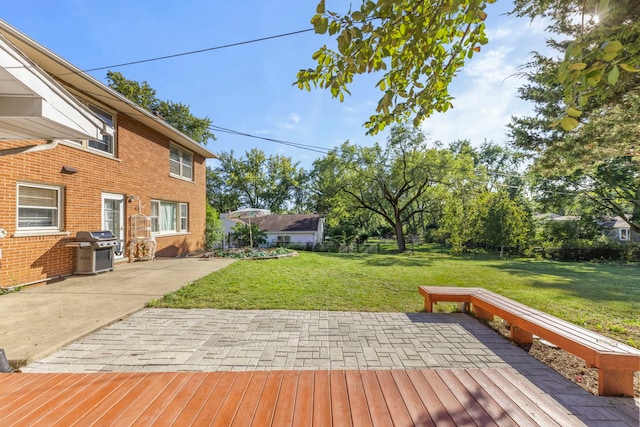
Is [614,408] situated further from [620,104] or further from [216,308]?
[620,104]

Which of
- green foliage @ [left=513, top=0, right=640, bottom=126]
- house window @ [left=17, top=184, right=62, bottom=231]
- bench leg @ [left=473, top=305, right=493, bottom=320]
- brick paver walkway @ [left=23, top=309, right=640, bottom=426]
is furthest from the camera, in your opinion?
house window @ [left=17, top=184, right=62, bottom=231]

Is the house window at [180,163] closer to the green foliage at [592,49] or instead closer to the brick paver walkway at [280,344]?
the brick paver walkway at [280,344]

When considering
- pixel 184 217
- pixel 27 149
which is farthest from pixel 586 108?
pixel 184 217

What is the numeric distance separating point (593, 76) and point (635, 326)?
525cm

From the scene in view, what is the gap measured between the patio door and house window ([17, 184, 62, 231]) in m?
1.45

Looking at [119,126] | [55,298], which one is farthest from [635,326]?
[119,126]

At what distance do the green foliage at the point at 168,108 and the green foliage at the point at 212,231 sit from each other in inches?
419

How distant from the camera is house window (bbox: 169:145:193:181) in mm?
12588

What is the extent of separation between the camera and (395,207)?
76.3 feet

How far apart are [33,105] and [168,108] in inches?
→ 1056

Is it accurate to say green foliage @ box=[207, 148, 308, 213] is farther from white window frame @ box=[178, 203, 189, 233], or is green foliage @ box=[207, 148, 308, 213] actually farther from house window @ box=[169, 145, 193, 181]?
white window frame @ box=[178, 203, 189, 233]

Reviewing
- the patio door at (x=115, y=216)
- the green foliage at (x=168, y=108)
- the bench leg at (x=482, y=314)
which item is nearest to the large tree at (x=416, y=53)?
the bench leg at (x=482, y=314)

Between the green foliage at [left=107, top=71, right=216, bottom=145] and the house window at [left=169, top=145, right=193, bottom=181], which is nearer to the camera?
the house window at [left=169, top=145, right=193, bottom=181]

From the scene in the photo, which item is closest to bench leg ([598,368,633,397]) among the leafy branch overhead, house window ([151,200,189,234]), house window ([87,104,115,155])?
the leafy branch overhead
